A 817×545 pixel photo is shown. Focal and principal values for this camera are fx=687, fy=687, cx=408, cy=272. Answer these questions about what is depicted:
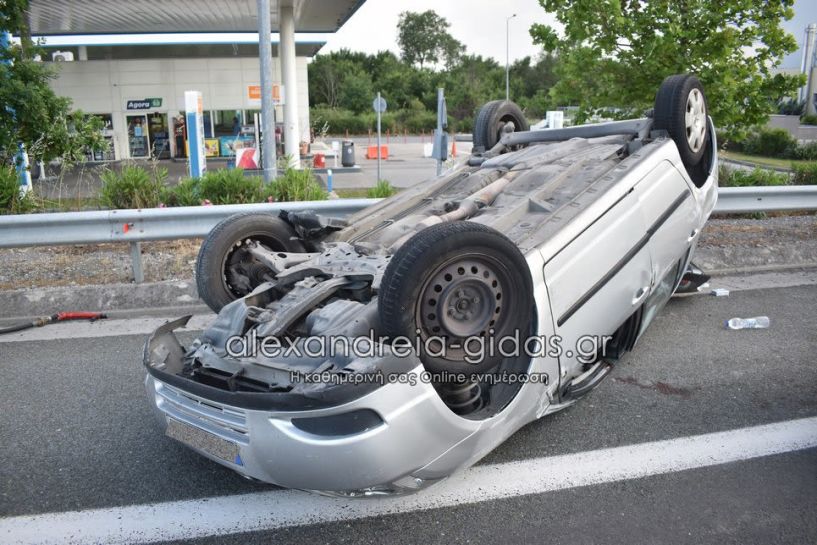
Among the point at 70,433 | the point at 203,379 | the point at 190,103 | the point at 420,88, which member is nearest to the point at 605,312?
the point at 203,379

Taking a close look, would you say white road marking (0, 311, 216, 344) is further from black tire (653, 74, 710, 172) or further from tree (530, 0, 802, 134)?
tree (530, 0, 802, 134)

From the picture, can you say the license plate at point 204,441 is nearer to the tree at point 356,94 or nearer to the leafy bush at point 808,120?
the leafy bush at point 808,120

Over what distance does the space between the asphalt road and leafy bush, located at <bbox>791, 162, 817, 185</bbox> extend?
581 cm

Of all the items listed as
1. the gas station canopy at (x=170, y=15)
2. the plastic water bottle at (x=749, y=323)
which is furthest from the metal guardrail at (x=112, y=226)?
the gas station canopy at (x=170, y=15)

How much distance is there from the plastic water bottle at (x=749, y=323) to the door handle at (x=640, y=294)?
1713mm

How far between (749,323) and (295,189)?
532 cm

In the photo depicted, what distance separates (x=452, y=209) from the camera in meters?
4.41

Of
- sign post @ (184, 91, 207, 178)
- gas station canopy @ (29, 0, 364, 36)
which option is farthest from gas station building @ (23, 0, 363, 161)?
sign post @ (184, 91, 207, 178)

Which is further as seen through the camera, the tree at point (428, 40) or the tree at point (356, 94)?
the tree at point (428, 40)

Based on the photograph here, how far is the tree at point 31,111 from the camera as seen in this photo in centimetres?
877

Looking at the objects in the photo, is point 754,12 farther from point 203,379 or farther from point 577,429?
point 203,379

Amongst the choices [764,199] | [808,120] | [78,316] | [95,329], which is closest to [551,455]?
[95,329]

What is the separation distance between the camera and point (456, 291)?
10.0 ft

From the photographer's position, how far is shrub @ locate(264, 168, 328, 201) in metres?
8.48
